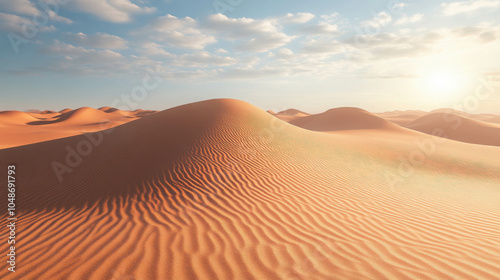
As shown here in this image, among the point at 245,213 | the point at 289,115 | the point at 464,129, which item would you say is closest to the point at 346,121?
the point at 464,129

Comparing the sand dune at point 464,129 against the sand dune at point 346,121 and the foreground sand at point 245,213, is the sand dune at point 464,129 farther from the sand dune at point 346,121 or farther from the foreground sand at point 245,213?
the foreground sand at point 245,213

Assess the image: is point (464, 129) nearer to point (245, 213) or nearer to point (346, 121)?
point (346, 121)

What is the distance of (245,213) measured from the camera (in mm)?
5145

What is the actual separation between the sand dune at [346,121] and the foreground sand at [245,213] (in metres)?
22.9

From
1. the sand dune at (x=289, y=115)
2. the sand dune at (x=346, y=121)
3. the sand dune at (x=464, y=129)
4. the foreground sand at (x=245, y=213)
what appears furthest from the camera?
the sand dune at (x=289, y=115)

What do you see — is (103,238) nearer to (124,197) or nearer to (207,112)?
(124,197)

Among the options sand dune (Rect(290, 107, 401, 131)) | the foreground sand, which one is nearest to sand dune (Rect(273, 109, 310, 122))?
sand dune (Rect(290, 107, 401, 131))

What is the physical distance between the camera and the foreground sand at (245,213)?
3305mm

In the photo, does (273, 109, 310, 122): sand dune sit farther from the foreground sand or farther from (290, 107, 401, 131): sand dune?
the foreground sand

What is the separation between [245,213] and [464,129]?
4416 centimetres

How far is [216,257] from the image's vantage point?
350 centimetres

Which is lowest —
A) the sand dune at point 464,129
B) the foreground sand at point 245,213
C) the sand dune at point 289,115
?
the foreground sand at point 245,213

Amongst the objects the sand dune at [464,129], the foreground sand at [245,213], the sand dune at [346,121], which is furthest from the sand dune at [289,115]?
the foreground sand at [245,213]

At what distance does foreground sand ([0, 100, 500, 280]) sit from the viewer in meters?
3.30
